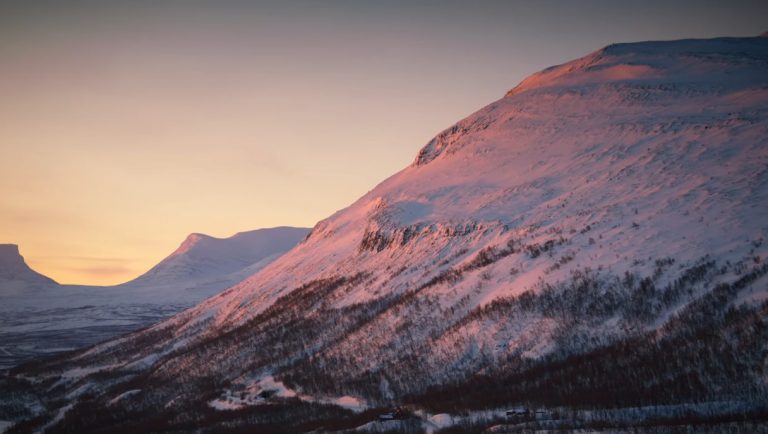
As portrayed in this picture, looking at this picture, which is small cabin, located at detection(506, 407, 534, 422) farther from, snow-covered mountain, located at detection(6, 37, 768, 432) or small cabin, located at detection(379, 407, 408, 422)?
small cabin, located at detection(379, 407, 408, 422)

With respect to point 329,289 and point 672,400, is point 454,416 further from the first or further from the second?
point 329,289

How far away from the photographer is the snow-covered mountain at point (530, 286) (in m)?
38.6

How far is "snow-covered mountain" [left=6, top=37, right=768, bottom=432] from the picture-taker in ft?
127

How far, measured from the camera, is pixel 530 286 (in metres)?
52.7

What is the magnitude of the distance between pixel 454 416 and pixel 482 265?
31009 mm

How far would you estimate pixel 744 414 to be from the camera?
1024 inches

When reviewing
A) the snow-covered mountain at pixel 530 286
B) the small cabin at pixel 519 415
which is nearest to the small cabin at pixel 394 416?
the snow-covered mountain at pixel 530 286

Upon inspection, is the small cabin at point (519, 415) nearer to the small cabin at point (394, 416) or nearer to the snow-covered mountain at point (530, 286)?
the snow-covered mountain at point (530, 286)

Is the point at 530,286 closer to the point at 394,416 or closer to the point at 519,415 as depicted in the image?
the point at 394,416

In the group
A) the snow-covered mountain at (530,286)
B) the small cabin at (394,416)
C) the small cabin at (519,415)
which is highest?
the snow-covered mountain at (530,286)

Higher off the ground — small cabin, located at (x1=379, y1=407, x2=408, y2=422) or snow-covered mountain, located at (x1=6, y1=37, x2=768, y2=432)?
snow-covered mountain, located at (x1=6, y1=37, x2=768, y2=432)

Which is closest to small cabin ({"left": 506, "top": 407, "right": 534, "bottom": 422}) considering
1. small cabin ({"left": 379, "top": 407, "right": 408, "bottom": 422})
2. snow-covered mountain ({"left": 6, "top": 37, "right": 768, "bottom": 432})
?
snow-covered mountain ({"left": 6, "top": 37, "right": 768, "bottom": 432})

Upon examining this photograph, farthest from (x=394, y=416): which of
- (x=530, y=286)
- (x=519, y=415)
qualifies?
(x=530, y=286)

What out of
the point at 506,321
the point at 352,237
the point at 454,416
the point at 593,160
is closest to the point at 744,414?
the point at 454,416
